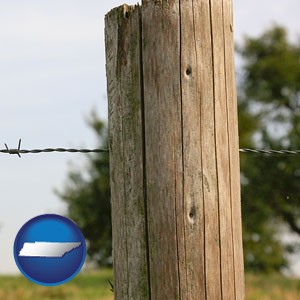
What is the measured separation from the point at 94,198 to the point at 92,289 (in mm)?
3667

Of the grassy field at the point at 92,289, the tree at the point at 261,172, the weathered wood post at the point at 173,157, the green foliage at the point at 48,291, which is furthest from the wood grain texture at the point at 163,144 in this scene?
the tree at the point at 261,172

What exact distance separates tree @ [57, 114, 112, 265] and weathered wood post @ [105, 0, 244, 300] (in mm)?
16381

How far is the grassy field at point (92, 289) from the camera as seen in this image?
14156 millimetres

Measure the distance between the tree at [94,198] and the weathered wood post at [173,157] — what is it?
16381 millimetres

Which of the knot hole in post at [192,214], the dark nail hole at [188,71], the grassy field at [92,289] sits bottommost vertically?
the grassy field at [92,289]

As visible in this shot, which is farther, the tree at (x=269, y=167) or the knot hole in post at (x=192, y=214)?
the tree at (x=269, y=167)

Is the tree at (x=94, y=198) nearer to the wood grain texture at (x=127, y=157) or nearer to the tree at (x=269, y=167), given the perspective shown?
the tree at (x=269, y=167)

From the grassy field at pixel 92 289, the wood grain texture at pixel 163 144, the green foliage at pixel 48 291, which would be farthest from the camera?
the grassy field at pixel 92 289

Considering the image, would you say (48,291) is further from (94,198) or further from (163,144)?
(163,144)

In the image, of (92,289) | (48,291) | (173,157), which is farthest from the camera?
(92,289)

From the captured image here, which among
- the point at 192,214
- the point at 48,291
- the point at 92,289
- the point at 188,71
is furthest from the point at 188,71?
the point at 92,289

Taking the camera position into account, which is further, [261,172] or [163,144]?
[261,172]

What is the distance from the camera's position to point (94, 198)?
19.8 m

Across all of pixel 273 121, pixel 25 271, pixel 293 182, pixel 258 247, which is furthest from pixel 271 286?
pixel 25 271
